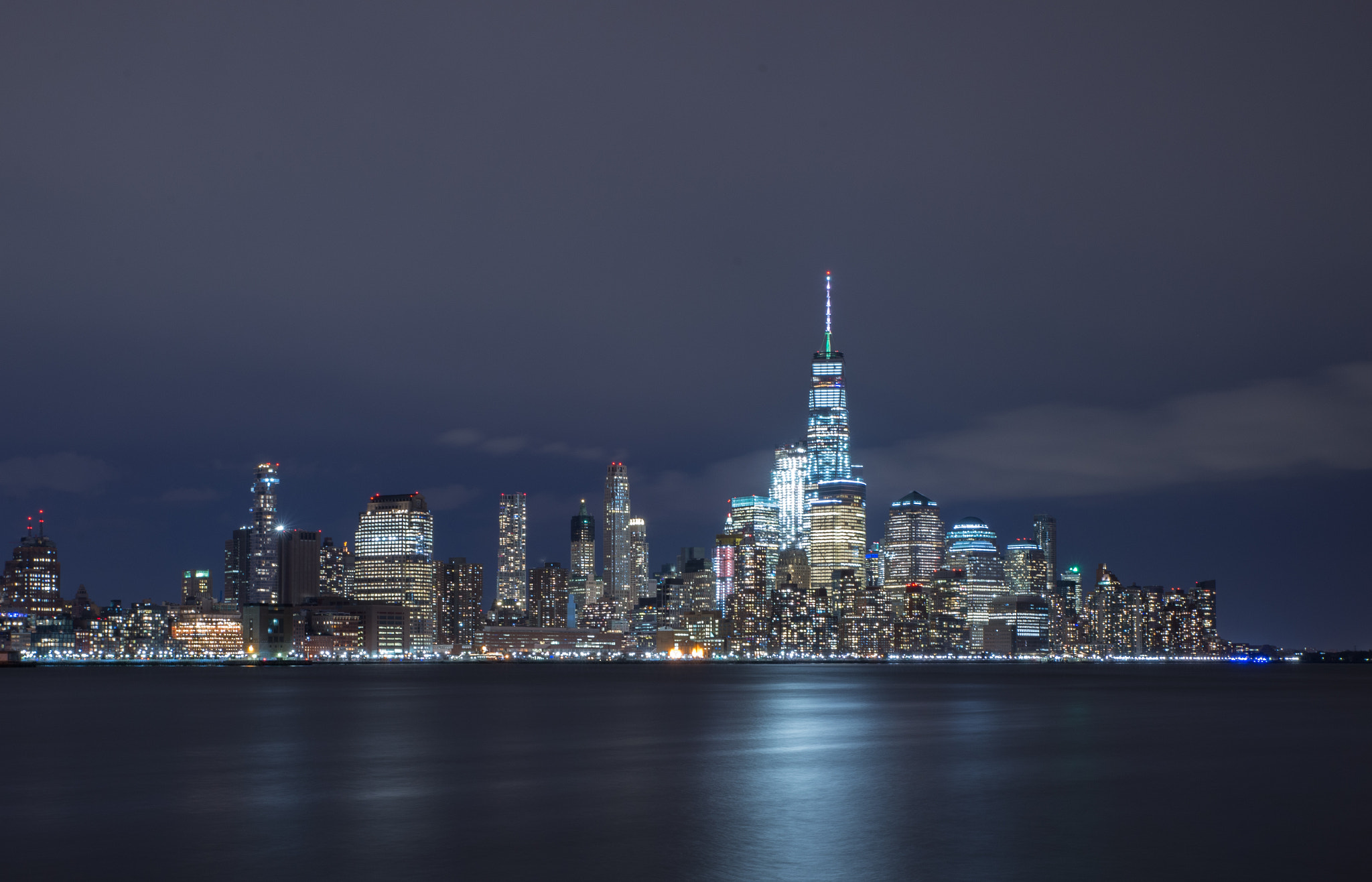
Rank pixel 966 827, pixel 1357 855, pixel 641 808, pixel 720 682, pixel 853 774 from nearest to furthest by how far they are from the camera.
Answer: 1. pixel 1357 855
2. pixel 966 827
3. pixel 641 808
4. pixel 853 774
5. pixel 720 682

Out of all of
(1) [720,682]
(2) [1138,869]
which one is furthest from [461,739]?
(1) [720,682]

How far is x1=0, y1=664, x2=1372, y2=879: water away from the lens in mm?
30266

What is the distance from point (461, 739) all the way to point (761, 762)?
19.6 m

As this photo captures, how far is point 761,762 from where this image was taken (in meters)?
54.8

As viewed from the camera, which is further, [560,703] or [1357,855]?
[560,703]

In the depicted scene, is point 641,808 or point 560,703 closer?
point 641,808

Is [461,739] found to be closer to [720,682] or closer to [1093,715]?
[1093,715]

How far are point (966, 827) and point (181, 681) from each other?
166m

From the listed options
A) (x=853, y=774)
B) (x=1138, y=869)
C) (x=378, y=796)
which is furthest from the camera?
(x=853, y=774)

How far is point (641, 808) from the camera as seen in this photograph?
128 ft

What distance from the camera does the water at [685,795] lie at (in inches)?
1192

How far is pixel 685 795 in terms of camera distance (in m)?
42.8

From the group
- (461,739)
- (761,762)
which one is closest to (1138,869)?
(761,762)

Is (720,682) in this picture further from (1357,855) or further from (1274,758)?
(1357,855)
